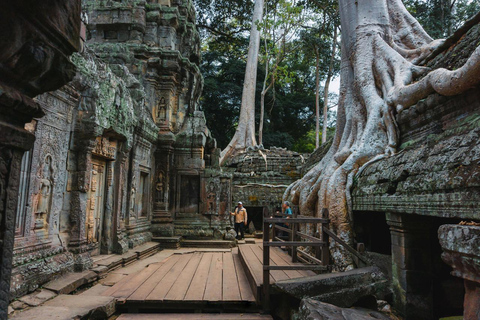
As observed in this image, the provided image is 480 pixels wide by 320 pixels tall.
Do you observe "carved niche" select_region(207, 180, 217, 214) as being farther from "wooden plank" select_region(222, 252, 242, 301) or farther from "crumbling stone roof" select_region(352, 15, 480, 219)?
"crumbling stone roof" select_region(352, 15, 480, 219)

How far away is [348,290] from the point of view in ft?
10.8

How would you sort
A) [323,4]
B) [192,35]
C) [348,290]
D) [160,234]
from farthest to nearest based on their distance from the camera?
[323,4] < [192,35] < [160,234] < [348,290]

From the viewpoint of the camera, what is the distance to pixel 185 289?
167 inches

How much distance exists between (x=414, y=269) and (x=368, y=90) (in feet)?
11.3

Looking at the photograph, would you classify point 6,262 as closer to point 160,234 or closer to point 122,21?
point 160,234

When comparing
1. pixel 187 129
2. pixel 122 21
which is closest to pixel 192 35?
pixel 122 21

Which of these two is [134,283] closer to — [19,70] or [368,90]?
[19,70]

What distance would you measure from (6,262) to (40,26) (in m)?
1.04

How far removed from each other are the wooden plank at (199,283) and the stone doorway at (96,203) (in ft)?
5.94

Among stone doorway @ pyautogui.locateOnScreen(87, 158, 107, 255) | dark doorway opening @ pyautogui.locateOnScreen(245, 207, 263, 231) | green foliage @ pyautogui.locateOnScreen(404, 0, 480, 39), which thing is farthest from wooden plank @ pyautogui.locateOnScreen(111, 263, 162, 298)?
green foliage @ pyautogui.locateOnScreen(404, 0, 480, 39)

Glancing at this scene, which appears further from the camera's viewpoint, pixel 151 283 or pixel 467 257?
pixel 151 283

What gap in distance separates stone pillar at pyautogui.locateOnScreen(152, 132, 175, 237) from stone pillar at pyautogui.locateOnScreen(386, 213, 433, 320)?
618 cm

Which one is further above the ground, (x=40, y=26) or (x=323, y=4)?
(x=323, y=4)

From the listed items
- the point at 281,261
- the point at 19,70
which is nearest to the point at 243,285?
the point at 281,261
